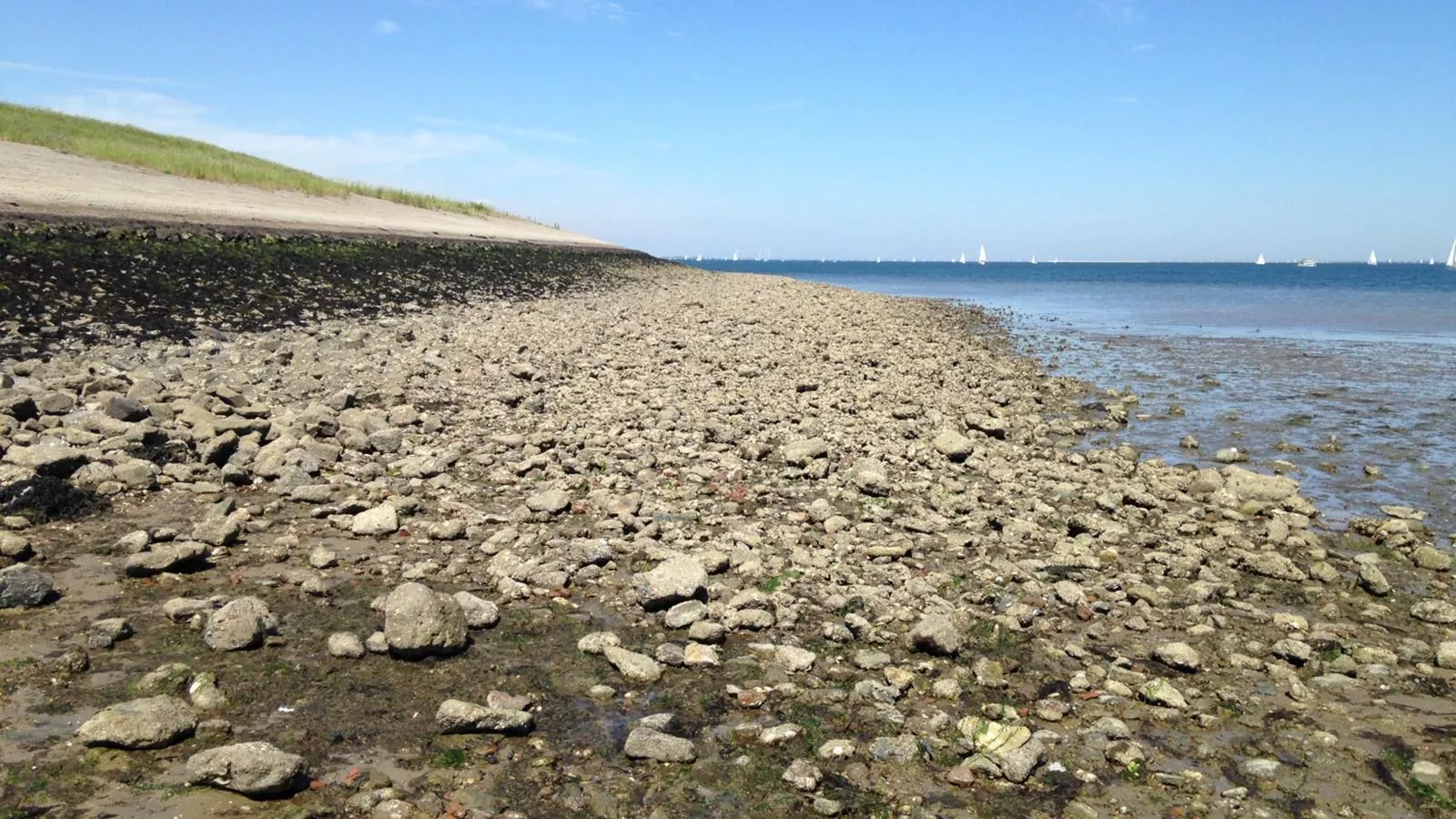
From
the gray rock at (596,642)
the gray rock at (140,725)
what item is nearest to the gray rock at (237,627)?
the gray rock at (140,725)

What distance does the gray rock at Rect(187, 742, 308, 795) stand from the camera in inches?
141

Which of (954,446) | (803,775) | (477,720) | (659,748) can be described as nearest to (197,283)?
(954,446)

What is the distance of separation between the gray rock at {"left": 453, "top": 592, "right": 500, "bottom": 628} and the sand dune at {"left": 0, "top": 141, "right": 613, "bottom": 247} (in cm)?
1861

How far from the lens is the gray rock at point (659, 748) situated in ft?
13.6

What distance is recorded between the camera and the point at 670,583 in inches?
229

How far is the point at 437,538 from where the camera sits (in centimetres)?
684

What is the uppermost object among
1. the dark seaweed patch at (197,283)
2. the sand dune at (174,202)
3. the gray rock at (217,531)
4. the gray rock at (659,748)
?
the sand dune at (174,202)

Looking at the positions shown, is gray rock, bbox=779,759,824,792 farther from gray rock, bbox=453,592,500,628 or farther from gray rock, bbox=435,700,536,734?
gray rock, bbox=453,592,500,628

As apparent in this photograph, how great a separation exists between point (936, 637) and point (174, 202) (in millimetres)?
29508

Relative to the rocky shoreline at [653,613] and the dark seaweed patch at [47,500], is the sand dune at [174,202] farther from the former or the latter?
the dark seaweed patch at [47,500]

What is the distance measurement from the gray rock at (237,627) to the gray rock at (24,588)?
1043mm

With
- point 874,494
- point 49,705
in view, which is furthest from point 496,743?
point 874,494

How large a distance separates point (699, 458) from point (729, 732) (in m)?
4.98

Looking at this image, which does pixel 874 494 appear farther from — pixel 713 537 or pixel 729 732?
pixel 729 732
